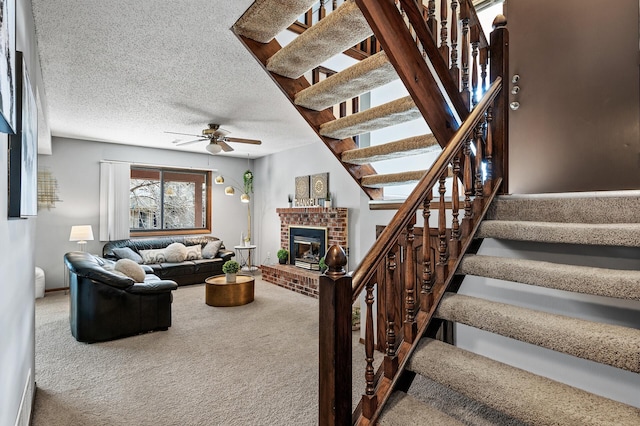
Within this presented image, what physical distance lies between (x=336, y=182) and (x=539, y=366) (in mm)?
3901

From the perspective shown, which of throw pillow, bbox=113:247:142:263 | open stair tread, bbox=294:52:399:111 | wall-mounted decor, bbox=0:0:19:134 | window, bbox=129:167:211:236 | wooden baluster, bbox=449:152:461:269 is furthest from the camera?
window, bbox=129:167:211:236

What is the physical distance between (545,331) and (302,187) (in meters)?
5.15

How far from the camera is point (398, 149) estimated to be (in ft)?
8.59

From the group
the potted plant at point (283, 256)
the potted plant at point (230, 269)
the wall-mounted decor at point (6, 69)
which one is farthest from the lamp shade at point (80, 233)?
the wall-mounted decor at point (6, 69)

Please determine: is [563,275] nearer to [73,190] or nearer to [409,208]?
[409,208]

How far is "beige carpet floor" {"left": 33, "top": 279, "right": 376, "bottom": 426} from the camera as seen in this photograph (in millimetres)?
2168

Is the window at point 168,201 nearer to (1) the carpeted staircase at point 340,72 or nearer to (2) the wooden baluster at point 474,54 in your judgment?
(1) the carpeted staircase at point 340,72

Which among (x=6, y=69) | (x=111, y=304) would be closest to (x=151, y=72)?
(x=111, y=304)

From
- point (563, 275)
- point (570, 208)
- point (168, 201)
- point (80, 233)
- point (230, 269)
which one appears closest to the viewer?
point (563, 275)

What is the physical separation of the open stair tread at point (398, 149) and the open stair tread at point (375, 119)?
16 cm

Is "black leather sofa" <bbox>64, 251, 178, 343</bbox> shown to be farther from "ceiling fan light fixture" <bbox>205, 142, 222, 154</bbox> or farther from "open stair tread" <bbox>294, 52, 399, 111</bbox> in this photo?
"open stair tread" <bbox>294, 52, 399, 111</bbox>

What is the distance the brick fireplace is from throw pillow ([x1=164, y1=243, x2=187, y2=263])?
1.49 m

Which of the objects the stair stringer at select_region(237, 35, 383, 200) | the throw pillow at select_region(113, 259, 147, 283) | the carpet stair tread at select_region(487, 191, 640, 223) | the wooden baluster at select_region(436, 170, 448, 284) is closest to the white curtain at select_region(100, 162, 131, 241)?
the throw pillow at select_region(113, 259, 147, 283)

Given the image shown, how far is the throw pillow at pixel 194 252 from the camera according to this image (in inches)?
246
